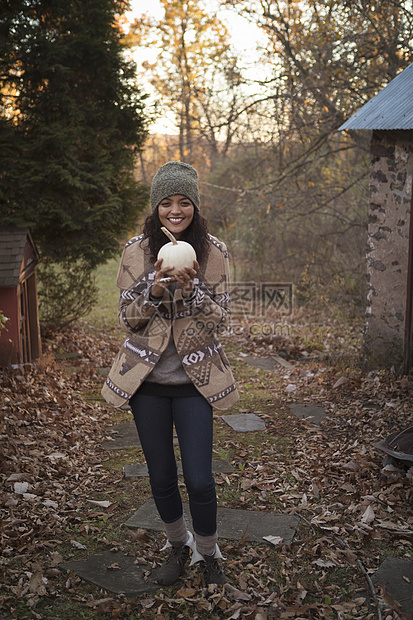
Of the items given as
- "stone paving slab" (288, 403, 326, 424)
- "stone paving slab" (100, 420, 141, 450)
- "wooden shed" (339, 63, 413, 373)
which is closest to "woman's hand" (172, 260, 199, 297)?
"stone paving slab" (100, 420, 141, 450)

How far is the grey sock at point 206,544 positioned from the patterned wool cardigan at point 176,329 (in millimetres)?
720

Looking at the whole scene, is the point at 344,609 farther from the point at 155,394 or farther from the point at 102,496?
the point at 102,496

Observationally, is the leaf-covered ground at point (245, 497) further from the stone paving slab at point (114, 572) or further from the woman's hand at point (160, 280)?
the woman's hand at point (160, 280)

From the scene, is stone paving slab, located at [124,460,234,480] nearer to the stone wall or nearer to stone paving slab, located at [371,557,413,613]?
stone paving slab, located at [371,557,413,613]

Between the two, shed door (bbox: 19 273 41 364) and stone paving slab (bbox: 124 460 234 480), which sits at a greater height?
shed door (bbox: 19 273 41 364)

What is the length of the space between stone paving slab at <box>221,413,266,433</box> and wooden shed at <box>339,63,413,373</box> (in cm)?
180

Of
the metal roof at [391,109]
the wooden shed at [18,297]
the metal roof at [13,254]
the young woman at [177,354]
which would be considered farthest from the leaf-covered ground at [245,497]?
the metal roof at [391,109]

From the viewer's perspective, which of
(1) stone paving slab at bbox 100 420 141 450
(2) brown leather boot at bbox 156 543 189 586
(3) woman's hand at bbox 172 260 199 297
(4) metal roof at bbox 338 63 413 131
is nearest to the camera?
(3) woman's hand at bbox 172 260 199 297

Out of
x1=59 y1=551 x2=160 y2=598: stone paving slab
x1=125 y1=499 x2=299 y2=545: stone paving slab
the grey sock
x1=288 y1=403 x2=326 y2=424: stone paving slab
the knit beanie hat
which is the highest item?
the knit beanie hat

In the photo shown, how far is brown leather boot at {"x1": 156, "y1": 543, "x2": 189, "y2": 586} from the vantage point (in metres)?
3.01

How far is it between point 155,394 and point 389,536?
6.31ft

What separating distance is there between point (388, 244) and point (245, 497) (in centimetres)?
373

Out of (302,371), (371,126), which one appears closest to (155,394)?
(371,126)

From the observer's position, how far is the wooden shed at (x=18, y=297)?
6668 millimetres
